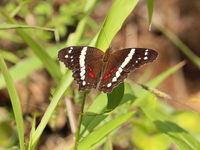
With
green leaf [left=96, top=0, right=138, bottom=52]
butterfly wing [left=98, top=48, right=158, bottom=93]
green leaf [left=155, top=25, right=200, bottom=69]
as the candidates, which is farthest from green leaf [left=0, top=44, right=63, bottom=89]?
green leaf [left=155, top=25, right=200, bottom=69]

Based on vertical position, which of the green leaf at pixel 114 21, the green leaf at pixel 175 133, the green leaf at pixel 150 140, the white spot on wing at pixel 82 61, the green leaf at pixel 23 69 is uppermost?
the green leaf at pixel 114 21

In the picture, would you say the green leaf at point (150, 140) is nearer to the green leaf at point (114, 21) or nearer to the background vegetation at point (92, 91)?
the background vegetation at point (92, 91)

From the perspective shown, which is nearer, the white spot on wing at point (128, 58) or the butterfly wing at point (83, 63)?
the butterfly wing at point (83, 63)

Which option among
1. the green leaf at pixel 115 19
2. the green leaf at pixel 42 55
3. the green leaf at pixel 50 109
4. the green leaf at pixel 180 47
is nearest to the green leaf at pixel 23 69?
the green leaf at pixel 42 55

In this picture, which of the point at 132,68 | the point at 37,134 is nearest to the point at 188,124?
the point at 132,68

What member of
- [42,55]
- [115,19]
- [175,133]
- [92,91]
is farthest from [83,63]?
[92,91]

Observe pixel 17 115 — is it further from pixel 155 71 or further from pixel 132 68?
pixel 155 71

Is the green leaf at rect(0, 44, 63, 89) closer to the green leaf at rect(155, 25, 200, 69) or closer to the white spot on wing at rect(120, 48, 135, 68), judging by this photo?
the white spot on wing at rect(120, 48, 135, 68)
